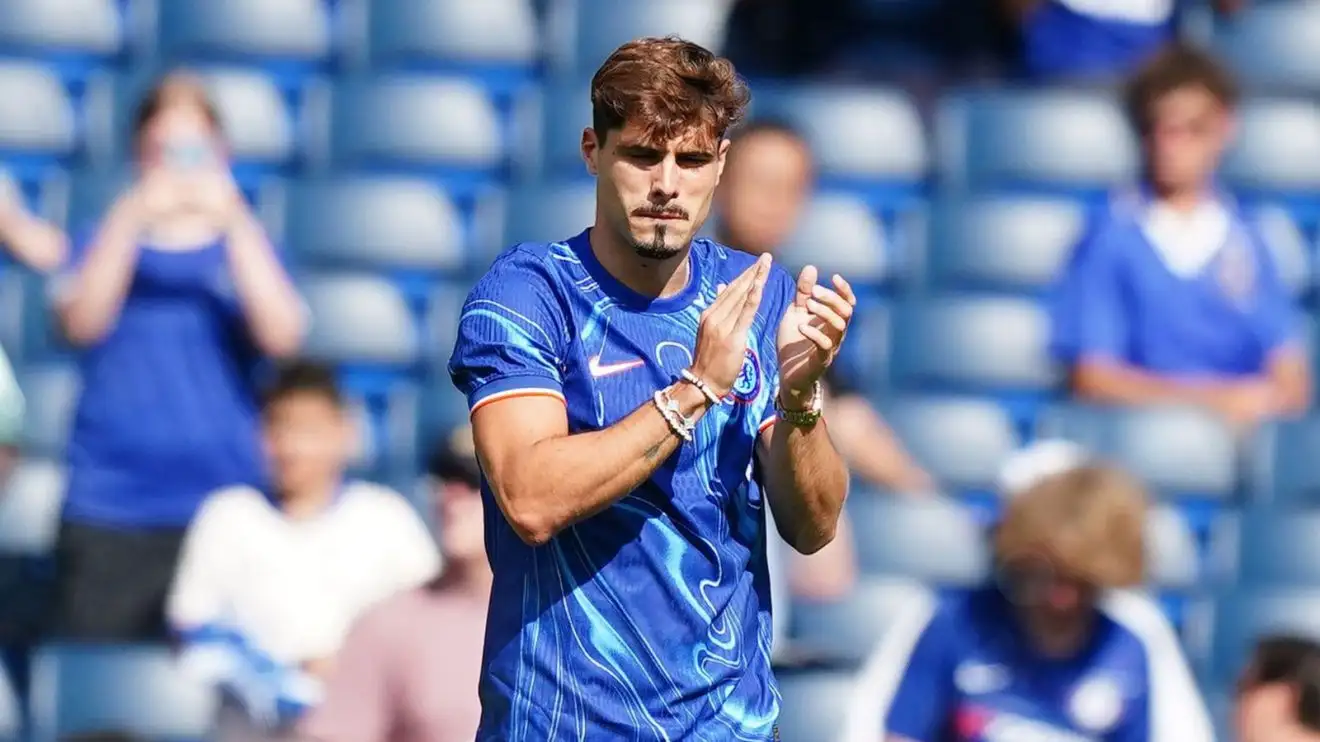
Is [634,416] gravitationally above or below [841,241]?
above

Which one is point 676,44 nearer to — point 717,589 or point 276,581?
point 717,589

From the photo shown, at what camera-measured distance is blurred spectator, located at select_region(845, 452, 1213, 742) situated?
16.4 ft

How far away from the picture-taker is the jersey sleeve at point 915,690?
5020 millimetres

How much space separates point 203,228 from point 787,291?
139 inches

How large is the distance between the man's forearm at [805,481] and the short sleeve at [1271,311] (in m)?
4.32

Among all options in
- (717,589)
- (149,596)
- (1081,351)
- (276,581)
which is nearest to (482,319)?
(717,589)

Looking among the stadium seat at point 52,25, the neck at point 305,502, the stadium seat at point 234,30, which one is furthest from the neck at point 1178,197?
the stadium seat at point 52,25

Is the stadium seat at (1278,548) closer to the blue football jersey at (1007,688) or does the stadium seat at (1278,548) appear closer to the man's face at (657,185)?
the blue football jersey at (1007,688)

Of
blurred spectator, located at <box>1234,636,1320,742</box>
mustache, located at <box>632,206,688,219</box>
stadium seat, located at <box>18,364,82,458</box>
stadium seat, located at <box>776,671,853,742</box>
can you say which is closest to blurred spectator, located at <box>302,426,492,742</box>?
stadium seat, located at <box>776,671,853,742</box>

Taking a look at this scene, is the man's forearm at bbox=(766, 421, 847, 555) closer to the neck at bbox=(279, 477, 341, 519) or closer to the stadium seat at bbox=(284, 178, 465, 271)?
the neck at bbox=(279, 477, 341, 519)

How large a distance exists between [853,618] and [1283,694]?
1763mm

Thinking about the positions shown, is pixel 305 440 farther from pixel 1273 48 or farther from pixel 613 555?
pixel 1273 48

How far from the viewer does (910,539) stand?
687cm

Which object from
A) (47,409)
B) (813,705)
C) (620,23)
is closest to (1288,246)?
(620,23)
